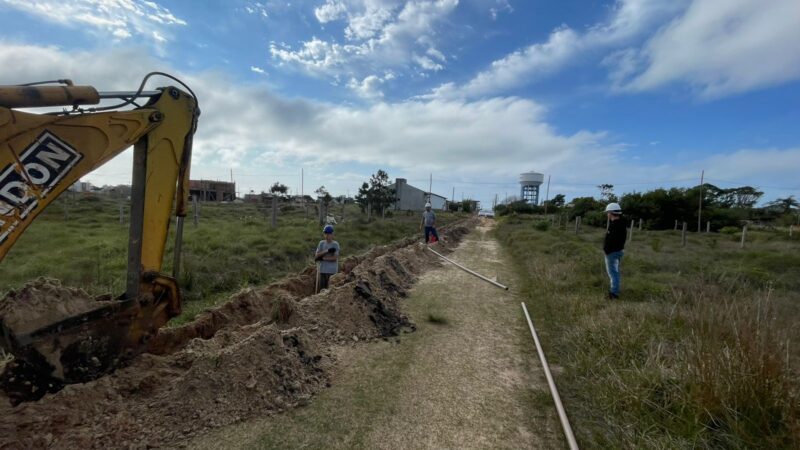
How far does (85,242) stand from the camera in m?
10.6

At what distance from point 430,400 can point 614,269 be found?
5.40 metres

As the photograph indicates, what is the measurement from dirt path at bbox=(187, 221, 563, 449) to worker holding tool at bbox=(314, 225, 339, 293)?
6.34 ft

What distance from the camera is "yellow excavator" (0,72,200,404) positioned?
2.82m

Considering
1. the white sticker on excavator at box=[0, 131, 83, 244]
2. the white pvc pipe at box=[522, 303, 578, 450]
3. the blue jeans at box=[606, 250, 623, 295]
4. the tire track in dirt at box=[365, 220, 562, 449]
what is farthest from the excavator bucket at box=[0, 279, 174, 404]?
the blue jeans at box=[606, 250, 623, 295]

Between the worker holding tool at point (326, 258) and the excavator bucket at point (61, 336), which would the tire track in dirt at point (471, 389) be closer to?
A: the worker holding tool at point (326, 258)

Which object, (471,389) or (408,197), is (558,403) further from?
(408,197)

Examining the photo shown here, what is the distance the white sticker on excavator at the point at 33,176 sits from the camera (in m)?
2.75

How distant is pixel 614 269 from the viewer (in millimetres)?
7500

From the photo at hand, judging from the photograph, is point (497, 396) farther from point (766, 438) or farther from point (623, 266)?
point (623, 266)

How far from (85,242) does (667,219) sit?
4934 cm

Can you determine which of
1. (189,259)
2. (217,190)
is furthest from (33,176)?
(217,190)

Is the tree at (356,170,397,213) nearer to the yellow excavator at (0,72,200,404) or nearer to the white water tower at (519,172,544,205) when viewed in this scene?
the yellow excavator at (0,72,200,404)

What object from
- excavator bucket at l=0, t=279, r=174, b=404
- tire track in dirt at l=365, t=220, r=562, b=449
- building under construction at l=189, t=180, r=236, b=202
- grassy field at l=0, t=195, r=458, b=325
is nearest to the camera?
excavator bucket at l=0, t=279, r=174, b=404

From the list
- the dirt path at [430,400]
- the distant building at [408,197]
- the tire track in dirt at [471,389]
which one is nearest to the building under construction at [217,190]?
the distant building at [408,197]
